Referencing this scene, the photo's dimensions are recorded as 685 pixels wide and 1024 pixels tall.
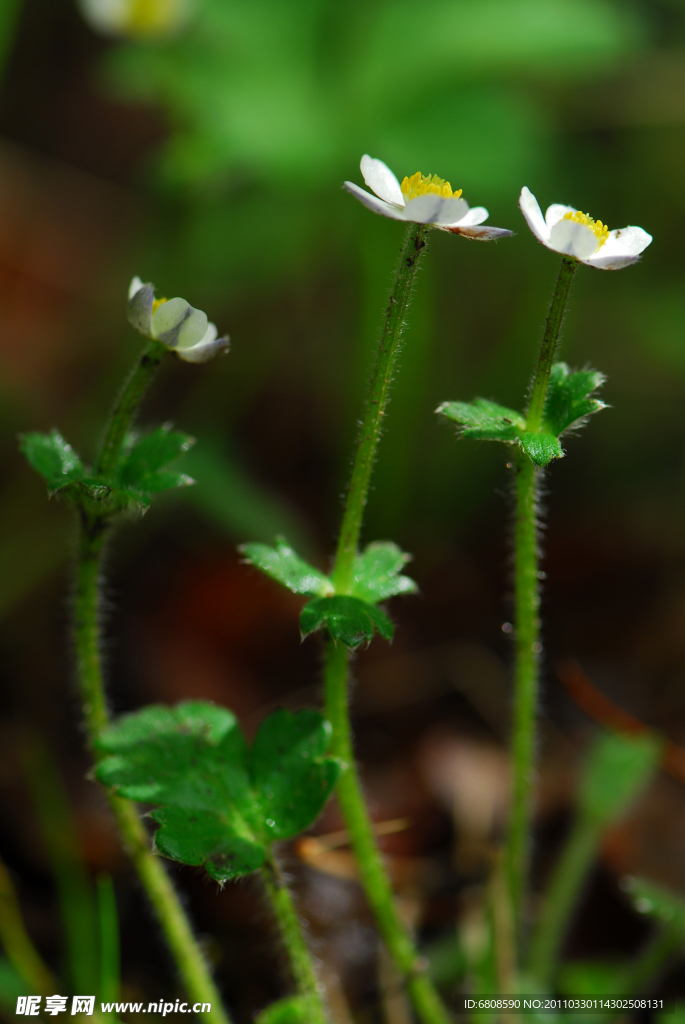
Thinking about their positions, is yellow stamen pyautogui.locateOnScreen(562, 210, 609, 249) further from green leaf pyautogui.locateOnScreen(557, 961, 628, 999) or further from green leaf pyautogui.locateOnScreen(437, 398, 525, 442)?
green leaf pyautogui.locateOnScreen(557, 961, 628, 999)

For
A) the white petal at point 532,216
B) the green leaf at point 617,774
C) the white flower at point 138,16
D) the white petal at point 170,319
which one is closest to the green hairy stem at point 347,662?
the white petal at point 532,216

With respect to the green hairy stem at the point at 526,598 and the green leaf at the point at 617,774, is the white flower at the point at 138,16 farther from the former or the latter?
the green leaf at the point at 617,774

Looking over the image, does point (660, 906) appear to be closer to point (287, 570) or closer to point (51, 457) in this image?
point (287, 570)

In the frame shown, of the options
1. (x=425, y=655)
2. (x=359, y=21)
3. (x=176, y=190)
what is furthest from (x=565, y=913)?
(x=359, y=21)

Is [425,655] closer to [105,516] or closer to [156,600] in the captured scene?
[156,600]

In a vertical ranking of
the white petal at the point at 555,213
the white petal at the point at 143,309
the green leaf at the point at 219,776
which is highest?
the white petal at the point at 555,213

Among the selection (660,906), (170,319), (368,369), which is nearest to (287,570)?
(170,319)
